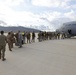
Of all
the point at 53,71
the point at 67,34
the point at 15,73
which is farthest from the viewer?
the point at 67,34

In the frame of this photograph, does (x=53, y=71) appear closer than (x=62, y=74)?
No

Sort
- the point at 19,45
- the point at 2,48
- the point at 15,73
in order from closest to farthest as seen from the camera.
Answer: the point at 15,73 < the point at 2,48 < the point at 19,45

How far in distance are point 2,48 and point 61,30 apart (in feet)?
119

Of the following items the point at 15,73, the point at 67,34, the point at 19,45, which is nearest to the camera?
the point at 15,73

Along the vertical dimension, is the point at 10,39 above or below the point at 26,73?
above

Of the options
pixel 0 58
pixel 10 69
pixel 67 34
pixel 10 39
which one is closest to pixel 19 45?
pixel 10 39

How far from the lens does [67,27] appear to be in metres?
46.6

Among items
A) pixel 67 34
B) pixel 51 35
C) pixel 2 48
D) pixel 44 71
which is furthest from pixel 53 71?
pixel 67 34

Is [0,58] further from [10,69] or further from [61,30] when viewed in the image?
[61,30]

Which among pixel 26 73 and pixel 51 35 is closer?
pixel 26 73

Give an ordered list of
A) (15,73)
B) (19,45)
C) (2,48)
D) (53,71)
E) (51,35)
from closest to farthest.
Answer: (15,73), (53,71), (2,48), (19,45), (51,35)

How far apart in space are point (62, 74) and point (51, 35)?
3094 centimetres

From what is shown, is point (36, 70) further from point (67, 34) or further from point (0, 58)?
point (67, 34)

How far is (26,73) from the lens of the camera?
360 inches
